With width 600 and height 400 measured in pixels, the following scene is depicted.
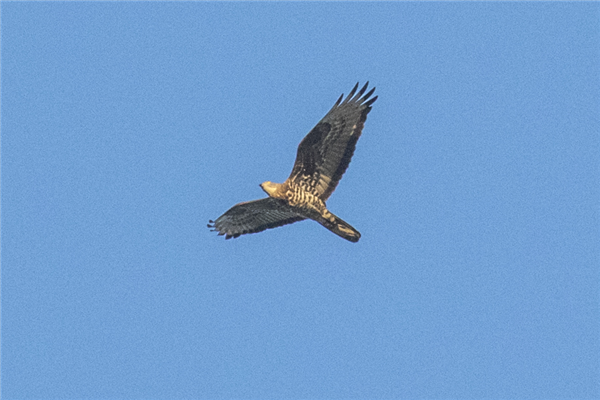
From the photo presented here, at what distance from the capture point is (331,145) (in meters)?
17.3

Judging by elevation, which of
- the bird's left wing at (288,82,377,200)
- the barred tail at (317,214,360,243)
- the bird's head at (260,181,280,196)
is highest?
the bird's left wing at (288,82,377,200)

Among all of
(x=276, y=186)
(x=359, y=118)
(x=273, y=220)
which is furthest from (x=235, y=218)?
(x=359, y=118)

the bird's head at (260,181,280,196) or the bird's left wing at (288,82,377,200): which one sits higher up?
the bird's left wing at (288,82,377,200)

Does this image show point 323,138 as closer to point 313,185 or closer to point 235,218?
point 313,185

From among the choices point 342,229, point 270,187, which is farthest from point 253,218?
point 342,229

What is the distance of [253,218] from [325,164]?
2496 mm

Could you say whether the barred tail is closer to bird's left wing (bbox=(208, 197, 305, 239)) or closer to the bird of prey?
the bird of prey

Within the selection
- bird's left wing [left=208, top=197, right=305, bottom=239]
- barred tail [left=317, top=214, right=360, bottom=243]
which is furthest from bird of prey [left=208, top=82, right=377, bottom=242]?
bird's left wing [left=208, top=197, right=305, bottom=239]

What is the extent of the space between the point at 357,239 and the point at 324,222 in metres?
0.72

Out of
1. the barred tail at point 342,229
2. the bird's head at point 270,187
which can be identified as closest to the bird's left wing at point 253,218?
the bird's head at point 270,187

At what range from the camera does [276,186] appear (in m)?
17.5

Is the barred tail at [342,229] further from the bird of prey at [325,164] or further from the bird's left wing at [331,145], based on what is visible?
the bird's left wing at [331,145]

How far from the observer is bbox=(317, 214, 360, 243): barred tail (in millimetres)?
17375

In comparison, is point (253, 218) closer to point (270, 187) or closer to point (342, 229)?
→ point (270, 187)
